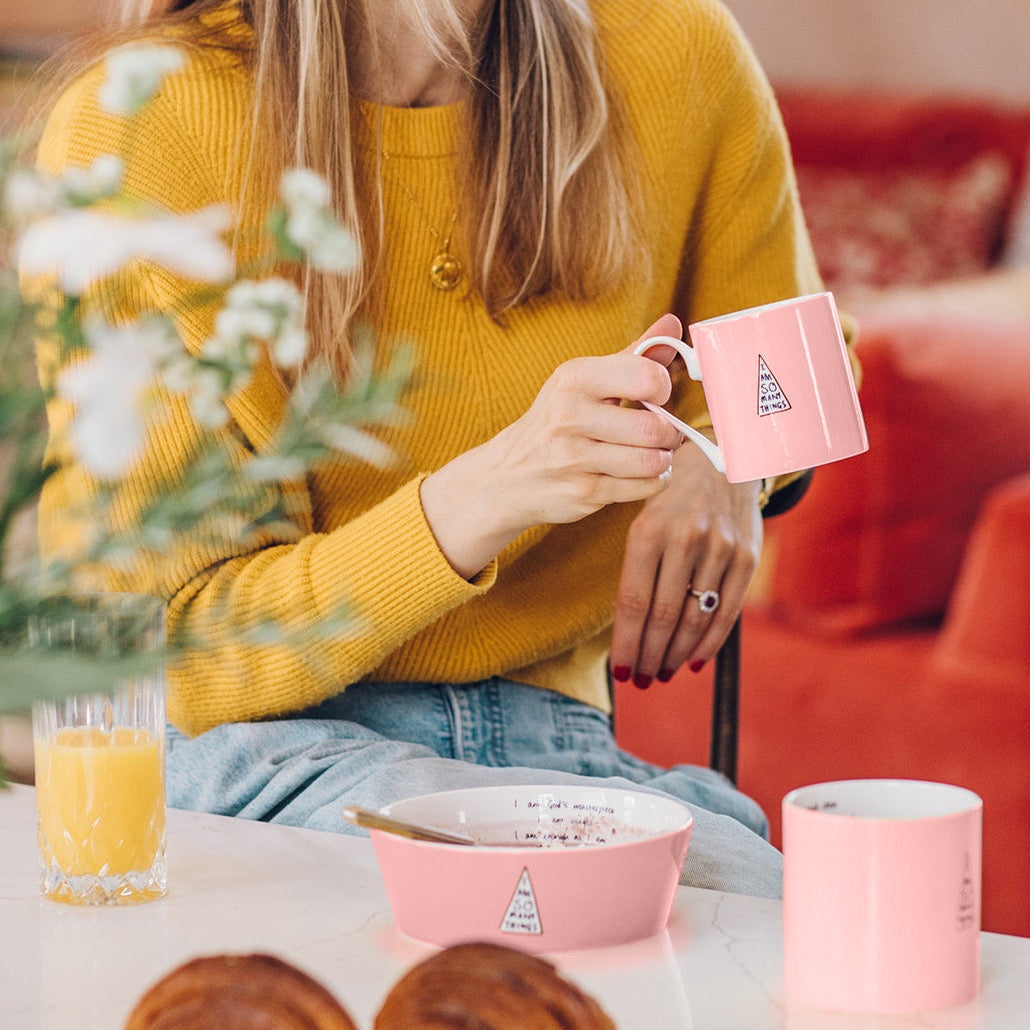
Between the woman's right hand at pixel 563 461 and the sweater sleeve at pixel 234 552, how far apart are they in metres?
0.02

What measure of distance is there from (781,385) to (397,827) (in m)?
0.29

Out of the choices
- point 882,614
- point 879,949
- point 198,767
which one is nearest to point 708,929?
point 879,949

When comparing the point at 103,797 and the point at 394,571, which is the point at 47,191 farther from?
the point at 394,571

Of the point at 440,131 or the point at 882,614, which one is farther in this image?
the point at 882,614

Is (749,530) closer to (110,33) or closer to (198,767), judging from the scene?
(198,767)

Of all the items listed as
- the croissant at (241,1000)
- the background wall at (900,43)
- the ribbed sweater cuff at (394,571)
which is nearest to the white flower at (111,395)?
the croissant at (241,1000)

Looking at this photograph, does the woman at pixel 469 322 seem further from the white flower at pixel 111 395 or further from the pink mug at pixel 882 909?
the white flower at pixel 111 395

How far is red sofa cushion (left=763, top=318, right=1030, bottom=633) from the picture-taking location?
208 centimetres

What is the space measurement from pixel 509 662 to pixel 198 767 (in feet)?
0.80

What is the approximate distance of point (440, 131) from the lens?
1.19 metres

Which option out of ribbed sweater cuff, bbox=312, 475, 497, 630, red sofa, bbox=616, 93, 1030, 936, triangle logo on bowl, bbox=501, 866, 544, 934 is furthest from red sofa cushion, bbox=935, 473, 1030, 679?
triangle logo on bowl, bbox=501, 866, 544, 934

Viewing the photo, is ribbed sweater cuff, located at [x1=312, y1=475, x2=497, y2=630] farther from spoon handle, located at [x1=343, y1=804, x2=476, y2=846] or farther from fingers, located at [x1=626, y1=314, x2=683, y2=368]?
spoon handle, located at [x1=343, y1=804, x2=476, y2=846]

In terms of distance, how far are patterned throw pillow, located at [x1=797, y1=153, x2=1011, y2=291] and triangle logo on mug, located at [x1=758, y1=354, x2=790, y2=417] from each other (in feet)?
9.92

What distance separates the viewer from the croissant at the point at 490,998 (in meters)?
0.46
